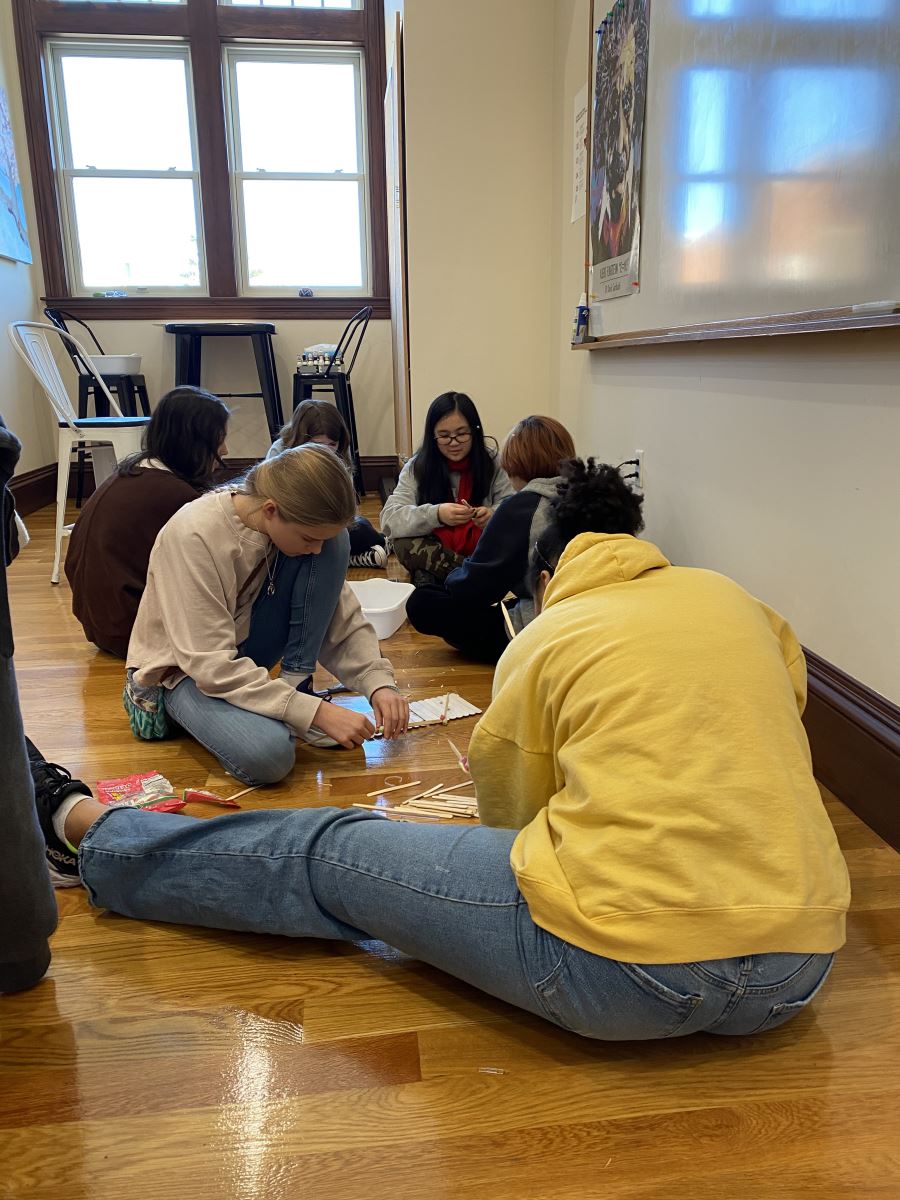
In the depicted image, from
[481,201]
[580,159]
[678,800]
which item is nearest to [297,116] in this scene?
[481,201]

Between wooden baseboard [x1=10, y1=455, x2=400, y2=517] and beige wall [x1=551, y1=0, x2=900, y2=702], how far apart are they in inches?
105

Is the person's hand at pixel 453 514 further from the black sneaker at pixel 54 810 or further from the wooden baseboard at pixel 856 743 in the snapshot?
the black sneaker at pixel 54 810

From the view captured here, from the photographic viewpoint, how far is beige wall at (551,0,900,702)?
134 cm

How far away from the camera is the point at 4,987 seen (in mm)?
1051

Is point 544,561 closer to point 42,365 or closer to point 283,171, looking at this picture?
point 42,365

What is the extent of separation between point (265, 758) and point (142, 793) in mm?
226

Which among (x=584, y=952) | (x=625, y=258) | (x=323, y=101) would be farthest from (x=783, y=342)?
(x=323, y=101)

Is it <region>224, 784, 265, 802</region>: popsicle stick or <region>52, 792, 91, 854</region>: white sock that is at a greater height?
<region>52, 792, 91, 854</region>: white sock

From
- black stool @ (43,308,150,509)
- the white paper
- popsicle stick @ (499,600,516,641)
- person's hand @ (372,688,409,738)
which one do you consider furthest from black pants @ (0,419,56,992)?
black stool @ (43,308,150,509)

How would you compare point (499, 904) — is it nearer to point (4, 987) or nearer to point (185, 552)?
point (4, 987)

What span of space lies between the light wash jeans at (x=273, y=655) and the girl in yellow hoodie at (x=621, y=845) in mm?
452

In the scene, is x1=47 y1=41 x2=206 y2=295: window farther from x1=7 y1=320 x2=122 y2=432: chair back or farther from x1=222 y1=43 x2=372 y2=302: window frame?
x1=7 y1=320 x2=122 y2=432: chair back

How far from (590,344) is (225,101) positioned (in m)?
3.33

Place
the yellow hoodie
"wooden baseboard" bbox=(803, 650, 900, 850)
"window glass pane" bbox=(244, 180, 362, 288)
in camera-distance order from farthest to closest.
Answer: "window glass pane" bbox=(244, 180, 362, 288)
"wooden baseboard" bbox=(803, 650, 900, 850)
the yellow hoodie
